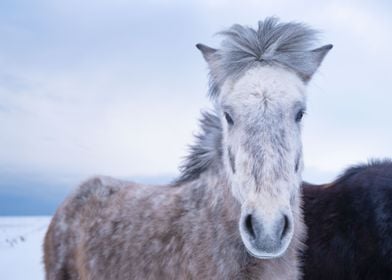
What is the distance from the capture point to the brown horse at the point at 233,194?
3424 millimetres

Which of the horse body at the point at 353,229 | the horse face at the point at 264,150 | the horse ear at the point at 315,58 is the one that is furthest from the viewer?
the horse body at the point at 353,229

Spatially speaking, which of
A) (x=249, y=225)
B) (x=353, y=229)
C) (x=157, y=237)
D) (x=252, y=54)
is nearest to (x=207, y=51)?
(x=252, y=54)

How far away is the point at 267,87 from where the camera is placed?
12.4ft

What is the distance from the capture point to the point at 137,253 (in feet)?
14.4

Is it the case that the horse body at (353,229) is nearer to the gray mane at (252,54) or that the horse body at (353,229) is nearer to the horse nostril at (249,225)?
the gray mane at (252,54)

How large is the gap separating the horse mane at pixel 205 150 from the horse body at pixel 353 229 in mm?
2061

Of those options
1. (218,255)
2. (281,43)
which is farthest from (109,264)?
(281,43)

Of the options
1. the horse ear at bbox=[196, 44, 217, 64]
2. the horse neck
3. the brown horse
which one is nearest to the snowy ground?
the brown horse

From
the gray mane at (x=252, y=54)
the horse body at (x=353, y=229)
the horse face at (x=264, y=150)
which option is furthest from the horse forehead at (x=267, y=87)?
the horse body at (x=353, y=229)

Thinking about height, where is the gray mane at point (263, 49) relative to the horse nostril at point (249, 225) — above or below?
above

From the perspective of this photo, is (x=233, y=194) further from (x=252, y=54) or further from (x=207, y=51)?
(x=207, y=51)

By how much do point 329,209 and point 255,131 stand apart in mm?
3321

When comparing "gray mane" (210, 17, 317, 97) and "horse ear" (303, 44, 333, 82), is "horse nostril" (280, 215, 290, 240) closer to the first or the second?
"gray mane" (210, 17, 317, 97)

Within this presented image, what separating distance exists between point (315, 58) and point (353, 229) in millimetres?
2642
